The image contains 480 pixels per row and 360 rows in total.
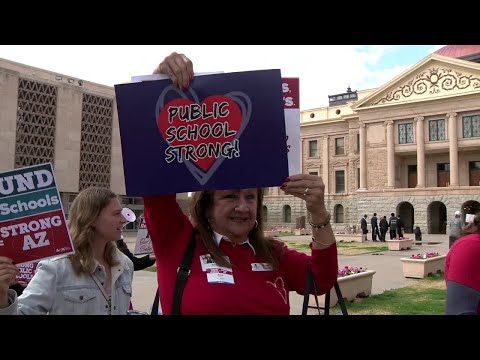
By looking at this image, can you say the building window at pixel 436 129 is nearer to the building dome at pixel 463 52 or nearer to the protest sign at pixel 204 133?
the building dome at pixel 463 52

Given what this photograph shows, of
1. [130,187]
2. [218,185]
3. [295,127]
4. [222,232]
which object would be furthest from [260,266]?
[295,127]

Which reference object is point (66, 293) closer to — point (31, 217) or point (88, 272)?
point (88, 272)

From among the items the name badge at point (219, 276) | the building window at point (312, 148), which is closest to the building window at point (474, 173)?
the building window at point (312, 148)

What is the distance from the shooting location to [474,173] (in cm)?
4384

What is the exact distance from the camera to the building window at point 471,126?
1630 inches

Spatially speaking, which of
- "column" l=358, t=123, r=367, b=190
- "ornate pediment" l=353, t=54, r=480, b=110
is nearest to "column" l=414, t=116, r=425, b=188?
"ornate pediment" l=353, t=54, r=480, b=110

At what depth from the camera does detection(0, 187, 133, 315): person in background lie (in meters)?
2.76

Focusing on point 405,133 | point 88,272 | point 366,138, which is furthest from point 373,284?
point 366,138

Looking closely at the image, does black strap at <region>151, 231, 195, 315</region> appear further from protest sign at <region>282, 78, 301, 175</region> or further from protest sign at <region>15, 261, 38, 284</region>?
protest sign at <region>15, 261, 38, 284</region>

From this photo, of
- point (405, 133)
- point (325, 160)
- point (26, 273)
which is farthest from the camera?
point (325, 160)

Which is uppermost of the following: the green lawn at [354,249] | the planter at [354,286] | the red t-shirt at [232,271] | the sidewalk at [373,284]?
the red t-shirt at [232,271]

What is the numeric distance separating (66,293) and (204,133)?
1.50m

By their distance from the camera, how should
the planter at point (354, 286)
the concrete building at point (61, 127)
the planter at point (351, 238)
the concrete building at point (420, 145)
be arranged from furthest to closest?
the concrete building at point (61, 127), the concrete building at point (420, 145), the planter at point (351, 238), the planter at point (354, 286)
